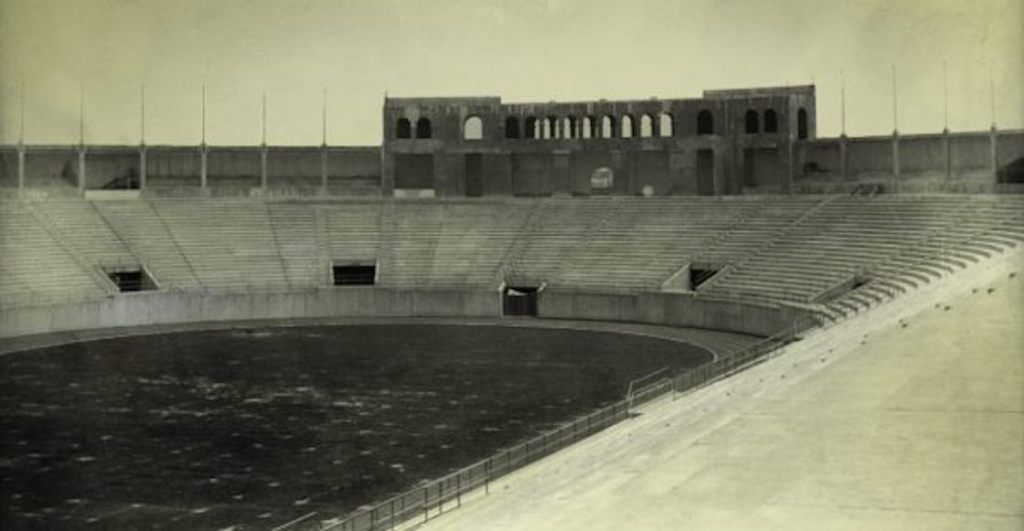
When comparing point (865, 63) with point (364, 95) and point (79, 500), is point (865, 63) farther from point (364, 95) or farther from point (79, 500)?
point (79, 500)

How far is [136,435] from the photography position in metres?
24.5

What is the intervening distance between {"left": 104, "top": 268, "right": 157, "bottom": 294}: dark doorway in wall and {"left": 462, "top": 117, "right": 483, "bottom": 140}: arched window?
18527mm

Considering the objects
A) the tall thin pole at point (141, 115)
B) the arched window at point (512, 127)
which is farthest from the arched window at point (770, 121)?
the tall thin pole at point (141, 115)

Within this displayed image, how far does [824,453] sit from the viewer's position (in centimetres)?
1582

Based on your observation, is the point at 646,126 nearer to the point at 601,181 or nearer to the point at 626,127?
the point at 626,127

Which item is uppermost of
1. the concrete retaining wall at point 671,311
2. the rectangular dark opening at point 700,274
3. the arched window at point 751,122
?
the arched window at point 751,122

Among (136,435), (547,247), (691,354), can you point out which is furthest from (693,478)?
(547,247)

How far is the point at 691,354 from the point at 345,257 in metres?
21.9

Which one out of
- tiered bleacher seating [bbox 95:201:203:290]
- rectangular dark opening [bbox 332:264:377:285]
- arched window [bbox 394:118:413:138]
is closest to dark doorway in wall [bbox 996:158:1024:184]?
rectangular dark opening [bbox 332:264:377:285]

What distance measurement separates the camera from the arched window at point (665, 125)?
196ft

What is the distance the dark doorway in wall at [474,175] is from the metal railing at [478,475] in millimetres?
30820

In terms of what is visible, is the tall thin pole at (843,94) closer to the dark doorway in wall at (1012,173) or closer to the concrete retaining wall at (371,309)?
the dark doorway in wall at (1012,173)

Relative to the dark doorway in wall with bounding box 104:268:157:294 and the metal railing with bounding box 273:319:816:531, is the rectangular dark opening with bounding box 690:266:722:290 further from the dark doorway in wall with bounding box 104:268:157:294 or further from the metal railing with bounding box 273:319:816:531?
the dark doorway in wall with bounding box 104:268:157:294

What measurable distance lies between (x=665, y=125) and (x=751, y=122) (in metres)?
5.28
